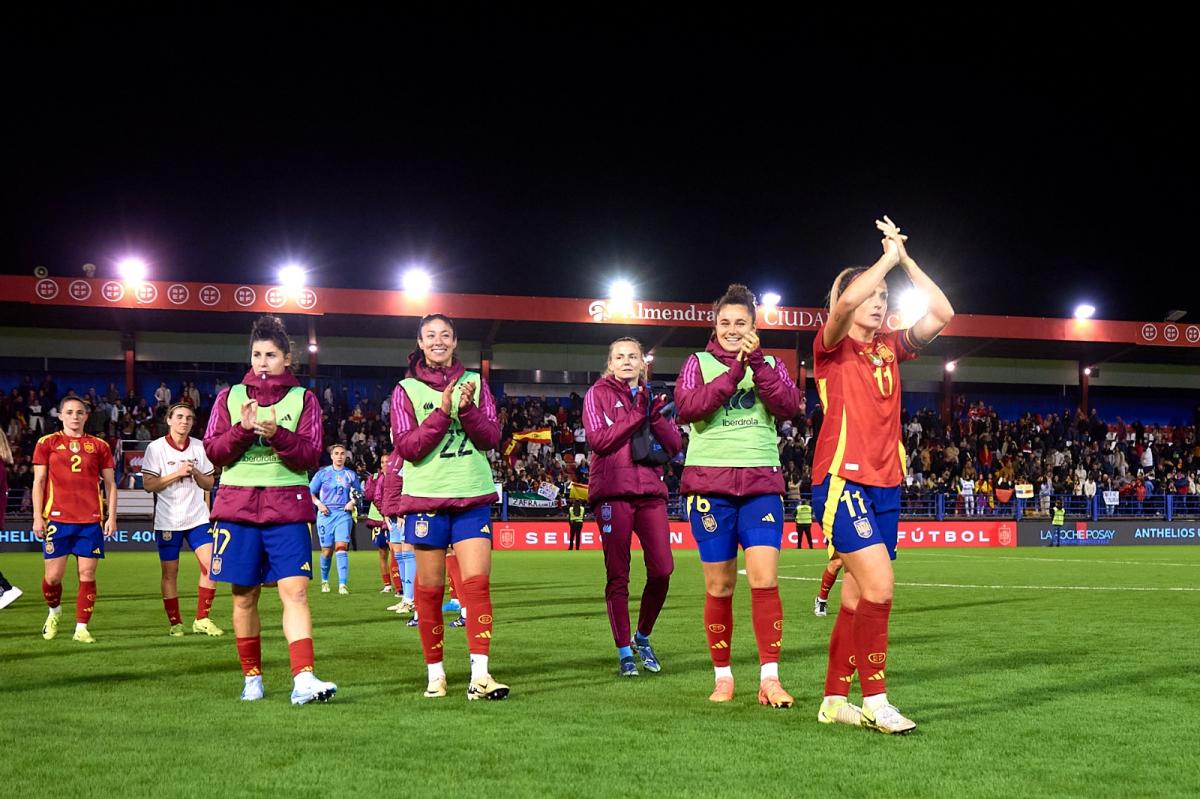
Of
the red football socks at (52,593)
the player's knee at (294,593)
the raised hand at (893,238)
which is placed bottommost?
the red football socks at (52,593)

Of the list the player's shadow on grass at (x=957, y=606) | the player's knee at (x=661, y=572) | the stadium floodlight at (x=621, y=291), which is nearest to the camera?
the player's knee at (x=661, y=572)

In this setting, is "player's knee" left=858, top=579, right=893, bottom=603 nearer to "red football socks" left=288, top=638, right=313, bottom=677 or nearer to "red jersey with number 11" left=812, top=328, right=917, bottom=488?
"red jersey with number 11" left=812, top=328, right=917, bottom=488

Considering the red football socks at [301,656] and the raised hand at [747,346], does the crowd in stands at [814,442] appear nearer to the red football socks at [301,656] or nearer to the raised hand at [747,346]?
the raised hand at [747,346]

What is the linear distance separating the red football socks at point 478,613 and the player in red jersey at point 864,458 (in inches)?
76.0

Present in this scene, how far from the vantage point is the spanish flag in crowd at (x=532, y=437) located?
37.4m

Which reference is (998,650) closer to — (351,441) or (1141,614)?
(1141,614)

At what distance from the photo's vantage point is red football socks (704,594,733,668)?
6543 millimetres

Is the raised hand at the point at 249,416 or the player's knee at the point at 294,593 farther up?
the raised hand at the point at 249,416

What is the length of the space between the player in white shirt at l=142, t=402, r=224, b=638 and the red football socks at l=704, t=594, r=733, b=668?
5.37 meters

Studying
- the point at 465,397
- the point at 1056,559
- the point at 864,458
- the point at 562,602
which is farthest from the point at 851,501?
the point at 1056,559

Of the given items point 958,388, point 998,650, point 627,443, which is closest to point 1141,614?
point 998,650

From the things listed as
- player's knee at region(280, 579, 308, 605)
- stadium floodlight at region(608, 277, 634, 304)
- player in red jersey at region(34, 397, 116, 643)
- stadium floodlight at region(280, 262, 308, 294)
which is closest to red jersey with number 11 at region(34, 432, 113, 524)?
player in red jersey at region(34, 397, 116, 643)

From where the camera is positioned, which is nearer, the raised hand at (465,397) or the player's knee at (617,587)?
the raised hand at (465,397)

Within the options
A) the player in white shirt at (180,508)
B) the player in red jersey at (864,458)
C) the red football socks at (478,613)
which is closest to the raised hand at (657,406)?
the red football socks at (478,613)
